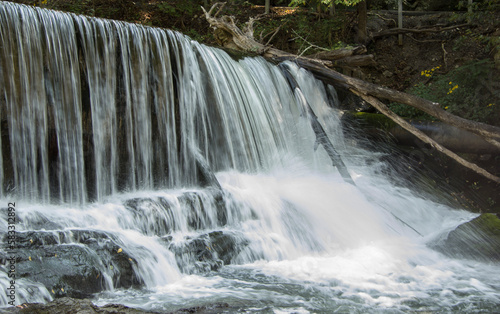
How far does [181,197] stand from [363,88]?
438 cm

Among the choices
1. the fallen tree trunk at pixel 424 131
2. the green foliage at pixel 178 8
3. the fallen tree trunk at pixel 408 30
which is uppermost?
the green foliage at pixel 178 8

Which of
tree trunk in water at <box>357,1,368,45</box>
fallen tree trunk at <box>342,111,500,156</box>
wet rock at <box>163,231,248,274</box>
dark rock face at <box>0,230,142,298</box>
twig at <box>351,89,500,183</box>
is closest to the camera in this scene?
dark rock face at <box>0,230,142,298</box>

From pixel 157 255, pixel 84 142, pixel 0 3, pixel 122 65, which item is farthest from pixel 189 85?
pixel 157 255

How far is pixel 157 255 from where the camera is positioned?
534 centimetres

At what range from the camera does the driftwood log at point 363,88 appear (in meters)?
7.70

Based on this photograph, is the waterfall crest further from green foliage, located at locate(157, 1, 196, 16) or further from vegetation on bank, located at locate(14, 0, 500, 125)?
green foliage, located at locate(157, 1, 196, 16)

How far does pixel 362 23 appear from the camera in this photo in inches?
529

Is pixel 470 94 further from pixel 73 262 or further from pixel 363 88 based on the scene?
pixel 73 262

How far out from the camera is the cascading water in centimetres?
485

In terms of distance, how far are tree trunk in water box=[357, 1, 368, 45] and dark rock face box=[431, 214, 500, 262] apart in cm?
826

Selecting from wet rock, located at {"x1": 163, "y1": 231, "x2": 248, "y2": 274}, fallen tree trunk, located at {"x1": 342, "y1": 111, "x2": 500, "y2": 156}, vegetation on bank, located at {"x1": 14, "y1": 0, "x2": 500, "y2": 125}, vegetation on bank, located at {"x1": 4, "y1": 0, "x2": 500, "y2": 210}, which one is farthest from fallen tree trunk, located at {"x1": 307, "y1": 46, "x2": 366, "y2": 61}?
wet rock, located at {"x1": 163, "y1": 231, "x2": 248, "y2": 274}

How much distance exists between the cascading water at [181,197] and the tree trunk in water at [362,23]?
Answer: 5.64m

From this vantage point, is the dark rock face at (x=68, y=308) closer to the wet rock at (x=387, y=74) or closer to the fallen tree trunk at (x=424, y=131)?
the fallen tree trunk at (x=424, y=131)

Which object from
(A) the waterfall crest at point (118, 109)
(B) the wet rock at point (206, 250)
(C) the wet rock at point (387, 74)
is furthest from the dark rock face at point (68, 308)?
(C) the wet rock at point (387, 74)
